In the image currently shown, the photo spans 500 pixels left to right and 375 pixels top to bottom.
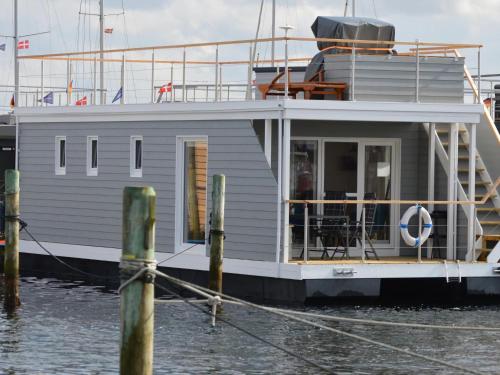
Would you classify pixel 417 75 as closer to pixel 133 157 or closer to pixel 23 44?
pixel 133 157

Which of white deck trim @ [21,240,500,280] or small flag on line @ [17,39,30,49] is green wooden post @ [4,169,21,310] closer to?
white deck trim @ [21,240,500,280]

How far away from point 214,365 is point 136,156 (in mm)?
9301

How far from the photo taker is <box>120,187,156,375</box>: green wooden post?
433 inches

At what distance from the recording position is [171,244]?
24.5 metres

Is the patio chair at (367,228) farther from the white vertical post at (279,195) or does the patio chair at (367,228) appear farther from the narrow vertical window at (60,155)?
the narrow vertical window at (60,155)

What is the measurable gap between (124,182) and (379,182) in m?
5.05

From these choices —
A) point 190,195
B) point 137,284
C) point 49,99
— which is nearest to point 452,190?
point 190,195

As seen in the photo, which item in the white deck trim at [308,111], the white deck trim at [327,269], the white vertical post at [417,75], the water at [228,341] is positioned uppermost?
the white vertical post at [417,75]

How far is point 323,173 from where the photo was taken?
79.5 feet

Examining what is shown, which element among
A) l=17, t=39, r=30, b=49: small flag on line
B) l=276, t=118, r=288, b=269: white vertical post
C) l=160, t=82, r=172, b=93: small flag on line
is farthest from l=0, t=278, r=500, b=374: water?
l=17, t=39, r=30, b=49: small flag on line

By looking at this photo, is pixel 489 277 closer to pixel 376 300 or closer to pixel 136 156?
pixel 376 300

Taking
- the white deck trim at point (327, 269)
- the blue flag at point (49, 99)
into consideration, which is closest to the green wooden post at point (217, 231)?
the white deck trim at point (327, 269)

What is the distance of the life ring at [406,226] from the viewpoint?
2261cm

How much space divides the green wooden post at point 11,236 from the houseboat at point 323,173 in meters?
3.40
